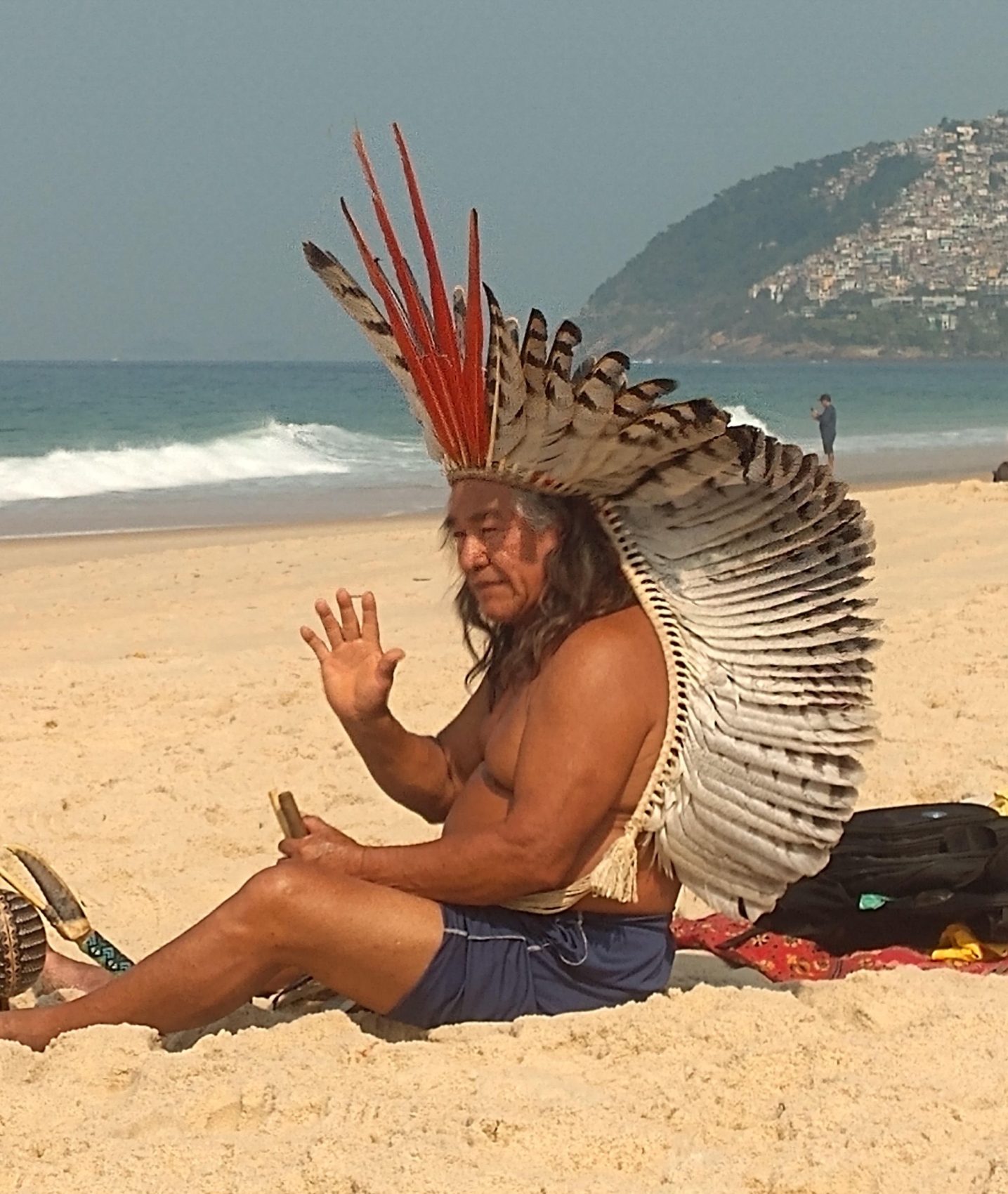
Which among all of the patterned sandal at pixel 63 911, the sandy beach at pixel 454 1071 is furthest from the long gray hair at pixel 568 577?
the patterned sandal at pixel 63 911

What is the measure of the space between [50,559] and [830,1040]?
945 cm

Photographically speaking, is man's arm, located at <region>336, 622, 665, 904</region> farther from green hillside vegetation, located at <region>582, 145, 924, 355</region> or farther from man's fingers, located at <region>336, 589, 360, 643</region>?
green hillside vegetation, located at <region>582, 145, 924, 355</region>

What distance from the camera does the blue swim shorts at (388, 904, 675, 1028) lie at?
2789 mm

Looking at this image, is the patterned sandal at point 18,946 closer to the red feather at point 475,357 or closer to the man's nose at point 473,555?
the man's nose at point 473,555

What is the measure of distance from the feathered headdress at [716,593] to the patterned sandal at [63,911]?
1100 mm

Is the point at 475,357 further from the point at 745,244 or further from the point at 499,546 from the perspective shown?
the point at 745,244

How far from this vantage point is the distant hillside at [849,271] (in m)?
86.6

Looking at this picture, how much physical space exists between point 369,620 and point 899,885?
4.87ft

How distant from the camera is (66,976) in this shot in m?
3.28

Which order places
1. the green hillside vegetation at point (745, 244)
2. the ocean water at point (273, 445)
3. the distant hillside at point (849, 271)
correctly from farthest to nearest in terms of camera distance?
the distant hillside at point (849, 271) → the green hillside vegetation at point (745, 244) → the ocean water at point (273, 445)

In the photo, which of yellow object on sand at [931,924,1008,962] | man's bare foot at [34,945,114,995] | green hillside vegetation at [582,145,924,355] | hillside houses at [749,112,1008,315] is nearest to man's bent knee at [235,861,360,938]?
man's bare foot at [34,945,114,995]

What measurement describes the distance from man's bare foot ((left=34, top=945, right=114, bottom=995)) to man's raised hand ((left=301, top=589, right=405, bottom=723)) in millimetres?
809

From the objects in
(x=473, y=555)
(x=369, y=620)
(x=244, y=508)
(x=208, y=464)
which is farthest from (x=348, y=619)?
(x=208, y=464)

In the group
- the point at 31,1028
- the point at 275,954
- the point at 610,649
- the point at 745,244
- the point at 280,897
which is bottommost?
A: the point at 31,1028
